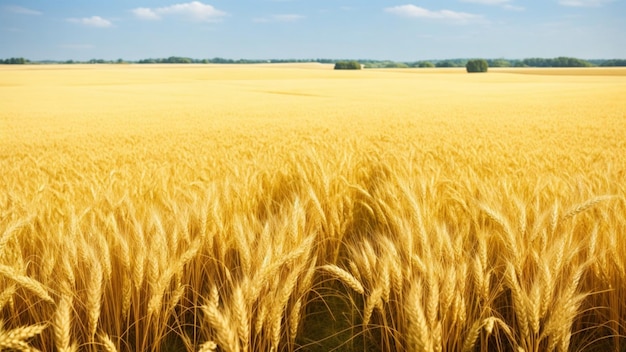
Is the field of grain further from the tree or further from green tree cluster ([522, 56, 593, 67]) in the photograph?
green tree cluster ([522, 56, 593, 67])

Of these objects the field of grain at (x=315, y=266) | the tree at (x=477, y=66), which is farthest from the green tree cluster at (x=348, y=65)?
the field of grain at (x=315, y=266)

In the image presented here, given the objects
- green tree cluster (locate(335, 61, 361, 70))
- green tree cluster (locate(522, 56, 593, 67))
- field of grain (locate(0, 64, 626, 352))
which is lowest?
field of grain (locate(0, 64, 626, 352))

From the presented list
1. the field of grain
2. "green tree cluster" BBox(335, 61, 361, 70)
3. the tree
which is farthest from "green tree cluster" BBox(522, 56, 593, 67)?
the field of grain

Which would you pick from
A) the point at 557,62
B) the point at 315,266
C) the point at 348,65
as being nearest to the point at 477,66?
the point at 348,65

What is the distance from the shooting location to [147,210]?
2.27 m

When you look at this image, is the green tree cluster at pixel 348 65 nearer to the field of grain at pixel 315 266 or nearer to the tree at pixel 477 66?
the tree at pixel 477 66

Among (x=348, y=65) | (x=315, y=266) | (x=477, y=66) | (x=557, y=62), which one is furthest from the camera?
(x=557, y=62)

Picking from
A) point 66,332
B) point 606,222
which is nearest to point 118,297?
point 66,332

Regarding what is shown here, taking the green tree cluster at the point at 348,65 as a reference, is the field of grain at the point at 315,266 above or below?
below

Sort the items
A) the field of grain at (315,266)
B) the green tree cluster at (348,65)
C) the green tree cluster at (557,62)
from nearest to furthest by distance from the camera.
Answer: the field of grain at (315,266), the green tree cluster at (348,65), the green tree cluster at (557,62)

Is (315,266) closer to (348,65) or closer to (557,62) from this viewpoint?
(348,65)

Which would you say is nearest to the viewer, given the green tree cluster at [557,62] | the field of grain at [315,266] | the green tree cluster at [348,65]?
the field of grain at [315,266]

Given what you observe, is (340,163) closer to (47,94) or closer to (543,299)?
(543,299)

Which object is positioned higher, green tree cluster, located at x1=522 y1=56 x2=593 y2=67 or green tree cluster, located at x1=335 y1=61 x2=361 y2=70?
green tree cluster, located at x1=522 y1=56 x2=593 y2=67
